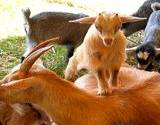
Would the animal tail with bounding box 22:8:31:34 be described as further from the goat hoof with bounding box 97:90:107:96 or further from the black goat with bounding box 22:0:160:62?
the goat hoof with bounding box 97:90:107:96

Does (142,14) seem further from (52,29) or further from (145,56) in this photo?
(52,29)

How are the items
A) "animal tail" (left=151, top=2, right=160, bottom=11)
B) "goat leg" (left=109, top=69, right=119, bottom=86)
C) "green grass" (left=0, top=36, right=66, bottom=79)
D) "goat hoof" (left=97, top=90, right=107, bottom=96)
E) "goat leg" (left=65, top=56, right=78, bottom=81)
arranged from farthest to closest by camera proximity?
"animal tail" (left=151, top=2, right=160, bottom=11)
"green grass" (left=0, top=36, right=66, bottom=79)
"goat leg" (left=65, top=56, right=78, bottom=81)
"goat leg" (left=109, top=69, right=119, bottom=86)
"goat hoof" (left=97, top=90, right=107, bottom=96)

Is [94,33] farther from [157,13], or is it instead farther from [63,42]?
[157,13]

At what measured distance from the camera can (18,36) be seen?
14.1 ft

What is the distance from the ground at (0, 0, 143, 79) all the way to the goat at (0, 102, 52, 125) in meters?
1.37

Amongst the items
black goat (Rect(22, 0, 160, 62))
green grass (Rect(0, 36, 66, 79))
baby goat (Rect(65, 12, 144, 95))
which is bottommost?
green grass (Rect(0, 36, 66, 79))

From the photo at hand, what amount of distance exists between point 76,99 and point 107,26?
0.44m

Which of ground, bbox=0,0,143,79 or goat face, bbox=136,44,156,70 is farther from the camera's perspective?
ground, bbox=0,0,143,79

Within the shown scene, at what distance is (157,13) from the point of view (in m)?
4.14

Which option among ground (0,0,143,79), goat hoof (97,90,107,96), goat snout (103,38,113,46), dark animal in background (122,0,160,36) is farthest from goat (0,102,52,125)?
dark animal in background (122,0,160,36)

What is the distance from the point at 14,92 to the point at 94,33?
75cm

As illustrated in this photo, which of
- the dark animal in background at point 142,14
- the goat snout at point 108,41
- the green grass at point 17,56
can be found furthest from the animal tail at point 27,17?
the goat snout at point 108,41

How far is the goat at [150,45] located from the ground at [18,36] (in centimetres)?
22

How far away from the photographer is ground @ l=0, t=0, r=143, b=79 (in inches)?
150
